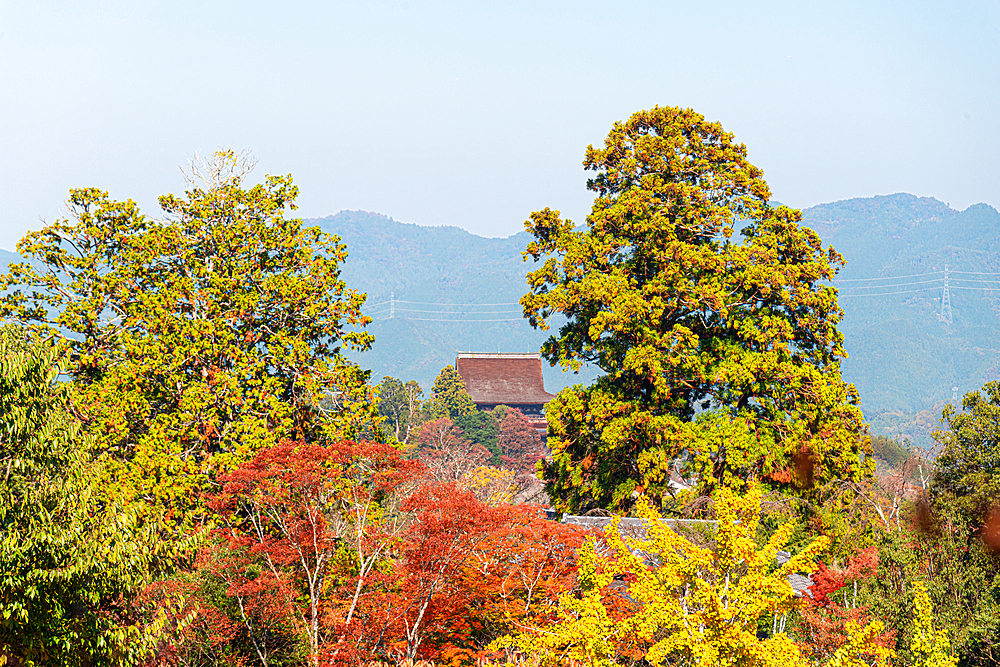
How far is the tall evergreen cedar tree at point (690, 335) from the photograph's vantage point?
A: 1919cm

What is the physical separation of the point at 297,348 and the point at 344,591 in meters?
5.88

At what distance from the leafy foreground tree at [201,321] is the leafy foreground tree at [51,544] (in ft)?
19.3

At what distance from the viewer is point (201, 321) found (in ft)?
51.1

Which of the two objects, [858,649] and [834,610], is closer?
[858,649]

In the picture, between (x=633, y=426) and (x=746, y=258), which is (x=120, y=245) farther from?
(x=746, y=258)

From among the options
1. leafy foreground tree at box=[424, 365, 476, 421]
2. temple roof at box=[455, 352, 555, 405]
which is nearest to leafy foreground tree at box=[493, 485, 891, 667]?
leafy foreground tree at box=[424, 365, 476, 421]

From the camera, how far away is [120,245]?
16266 mm

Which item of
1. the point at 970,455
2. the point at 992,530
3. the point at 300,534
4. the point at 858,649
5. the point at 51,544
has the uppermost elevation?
the point at 51,544

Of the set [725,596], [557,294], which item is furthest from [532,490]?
[725,596]

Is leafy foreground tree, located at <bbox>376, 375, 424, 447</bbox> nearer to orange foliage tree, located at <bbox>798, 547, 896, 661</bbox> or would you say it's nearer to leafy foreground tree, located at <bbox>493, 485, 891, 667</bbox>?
orange foliage tree, located at <bbox>798, 547, 896, 661</bbox>

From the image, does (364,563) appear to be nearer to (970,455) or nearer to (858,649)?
(858,649)

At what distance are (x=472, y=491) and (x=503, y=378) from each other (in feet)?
185

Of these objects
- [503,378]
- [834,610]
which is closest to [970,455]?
[834,610]

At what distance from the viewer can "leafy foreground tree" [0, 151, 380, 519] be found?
14.9 meters
